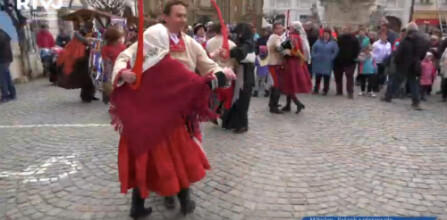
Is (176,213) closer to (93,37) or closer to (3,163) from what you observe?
(3,163)

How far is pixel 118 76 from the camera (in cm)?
291

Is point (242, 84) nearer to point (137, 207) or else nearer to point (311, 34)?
point (137, 207)

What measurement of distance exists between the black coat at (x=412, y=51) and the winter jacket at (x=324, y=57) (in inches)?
62.5

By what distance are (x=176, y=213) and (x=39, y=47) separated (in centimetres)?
1123

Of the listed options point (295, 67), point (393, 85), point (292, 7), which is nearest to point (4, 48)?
point (295, 67)

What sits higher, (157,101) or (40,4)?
(40,4)

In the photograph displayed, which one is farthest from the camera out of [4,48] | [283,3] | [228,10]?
[283,3]

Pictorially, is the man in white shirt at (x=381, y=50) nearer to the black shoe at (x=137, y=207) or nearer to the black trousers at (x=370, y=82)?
the black trousers at (x=370, y=82)

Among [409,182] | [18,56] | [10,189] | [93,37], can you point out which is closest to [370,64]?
[409,182]

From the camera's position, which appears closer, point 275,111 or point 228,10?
point 275,111

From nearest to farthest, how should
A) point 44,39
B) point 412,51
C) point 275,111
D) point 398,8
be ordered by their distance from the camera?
point 275,111
point 412,51
point 44,39
point 398,8

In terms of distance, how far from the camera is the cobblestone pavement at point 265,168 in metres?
3.58

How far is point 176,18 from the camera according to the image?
3090 millimetres

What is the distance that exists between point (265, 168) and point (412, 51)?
5.48m
